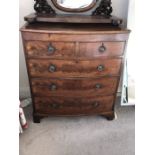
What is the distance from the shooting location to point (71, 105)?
1.82 meters

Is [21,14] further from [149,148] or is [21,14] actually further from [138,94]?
[149,148]

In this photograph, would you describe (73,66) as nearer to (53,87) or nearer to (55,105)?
(53,87)

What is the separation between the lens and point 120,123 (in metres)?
1.96

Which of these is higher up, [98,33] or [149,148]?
[98,33]

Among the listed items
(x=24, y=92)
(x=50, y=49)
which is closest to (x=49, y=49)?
(x=50, y=49)

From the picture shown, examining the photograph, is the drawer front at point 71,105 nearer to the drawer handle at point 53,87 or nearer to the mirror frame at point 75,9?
the drawer handle at point 53,87

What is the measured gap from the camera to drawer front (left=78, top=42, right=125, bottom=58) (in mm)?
1570

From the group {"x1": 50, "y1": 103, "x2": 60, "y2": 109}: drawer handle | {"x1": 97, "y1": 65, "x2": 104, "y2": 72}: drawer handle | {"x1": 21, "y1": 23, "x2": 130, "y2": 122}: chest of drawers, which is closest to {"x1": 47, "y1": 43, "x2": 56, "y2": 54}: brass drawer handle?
{"x1": 21, "y1": 23, "x2": 130, "y2": 122}: chest of drawers

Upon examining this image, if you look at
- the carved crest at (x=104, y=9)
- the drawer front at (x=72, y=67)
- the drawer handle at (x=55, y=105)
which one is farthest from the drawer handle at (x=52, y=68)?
the carved crest at (x=104, y=9)

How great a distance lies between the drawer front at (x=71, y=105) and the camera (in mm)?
1790

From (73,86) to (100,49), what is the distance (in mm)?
385

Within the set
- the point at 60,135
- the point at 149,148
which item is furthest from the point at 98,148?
the point at 149,148
